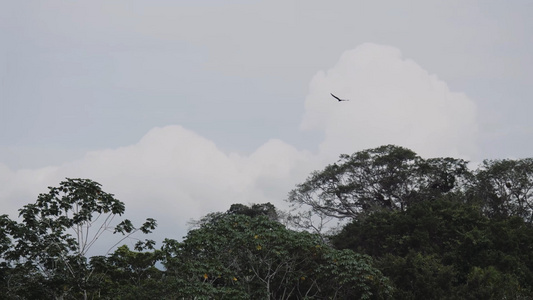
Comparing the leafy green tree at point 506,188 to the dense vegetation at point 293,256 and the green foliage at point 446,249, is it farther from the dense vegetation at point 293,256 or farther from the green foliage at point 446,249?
the green foliage at point 446,249

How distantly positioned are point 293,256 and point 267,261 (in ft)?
2.09

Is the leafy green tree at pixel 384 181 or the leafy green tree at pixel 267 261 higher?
the leafy green tree at pixel 384 181

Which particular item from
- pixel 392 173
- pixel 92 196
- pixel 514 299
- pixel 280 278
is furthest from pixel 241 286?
pixel 392 173

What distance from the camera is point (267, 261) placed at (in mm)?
12766

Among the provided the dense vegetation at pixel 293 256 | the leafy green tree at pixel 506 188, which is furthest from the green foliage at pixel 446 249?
the leafy green tree at pixel 506 188

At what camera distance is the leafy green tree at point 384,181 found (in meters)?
27.7

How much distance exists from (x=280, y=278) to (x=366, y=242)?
9.72 m

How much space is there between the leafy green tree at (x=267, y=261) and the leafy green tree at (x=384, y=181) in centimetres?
1438

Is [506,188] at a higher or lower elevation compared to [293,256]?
higher

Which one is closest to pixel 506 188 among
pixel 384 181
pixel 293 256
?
pixel 384 181

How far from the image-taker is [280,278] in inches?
536

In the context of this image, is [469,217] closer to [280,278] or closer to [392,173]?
[392,173]

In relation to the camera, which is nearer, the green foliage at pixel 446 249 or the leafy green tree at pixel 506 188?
the green foliage at pixel 446 249

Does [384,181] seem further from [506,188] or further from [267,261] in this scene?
[267,261]
